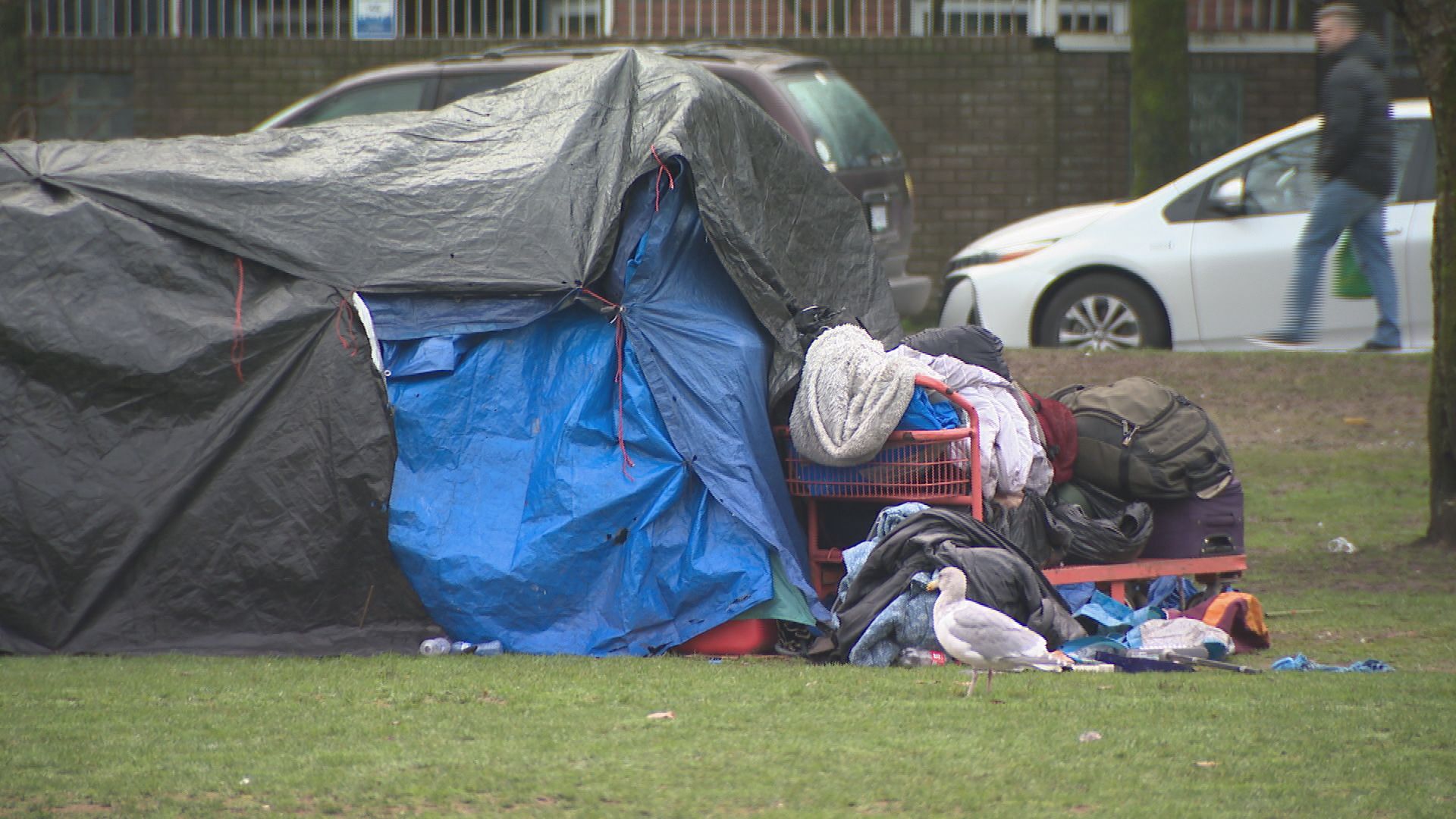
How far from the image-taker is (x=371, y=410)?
5.69 m

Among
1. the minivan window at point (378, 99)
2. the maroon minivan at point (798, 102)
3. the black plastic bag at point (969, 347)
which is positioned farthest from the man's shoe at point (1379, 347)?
the minivan window at point (378, 99)

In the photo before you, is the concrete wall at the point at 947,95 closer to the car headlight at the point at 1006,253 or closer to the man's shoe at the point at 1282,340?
the car headlight at the point at 1006,253

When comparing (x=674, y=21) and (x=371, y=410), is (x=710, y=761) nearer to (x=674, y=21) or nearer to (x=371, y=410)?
(x=371, y=410)

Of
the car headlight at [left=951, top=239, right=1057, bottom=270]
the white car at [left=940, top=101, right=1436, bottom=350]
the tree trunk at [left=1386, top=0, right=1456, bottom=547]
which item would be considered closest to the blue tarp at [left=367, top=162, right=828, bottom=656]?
the tree trunk at [left=1386, top=0, right=1456, bottom=547]

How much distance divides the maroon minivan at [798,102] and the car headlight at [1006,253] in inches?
22.2

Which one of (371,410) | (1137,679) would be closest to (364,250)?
(371,410)

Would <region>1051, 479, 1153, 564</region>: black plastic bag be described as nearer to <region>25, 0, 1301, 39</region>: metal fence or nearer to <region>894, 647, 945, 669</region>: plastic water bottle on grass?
<region>894, 647, 945, 669</region>: plastic water bottle on grass

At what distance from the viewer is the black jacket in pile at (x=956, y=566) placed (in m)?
5.29

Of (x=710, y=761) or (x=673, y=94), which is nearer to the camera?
(x=710, y=761)

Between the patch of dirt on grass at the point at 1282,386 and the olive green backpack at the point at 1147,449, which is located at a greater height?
the olive green backpack at the point at 1147,449

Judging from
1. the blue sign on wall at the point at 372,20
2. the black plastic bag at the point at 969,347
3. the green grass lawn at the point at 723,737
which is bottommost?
the green grass lawn at the point at 723,737

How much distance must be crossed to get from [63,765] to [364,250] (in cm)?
236

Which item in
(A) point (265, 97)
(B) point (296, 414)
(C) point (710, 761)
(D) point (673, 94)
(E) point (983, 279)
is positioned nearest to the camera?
(C) point (710, 761)

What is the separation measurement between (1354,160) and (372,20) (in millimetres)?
10165
